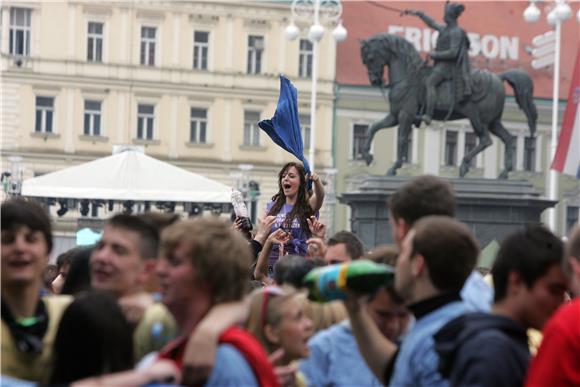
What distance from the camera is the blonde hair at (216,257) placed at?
4898mm

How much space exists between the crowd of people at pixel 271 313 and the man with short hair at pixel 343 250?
1.74 metres

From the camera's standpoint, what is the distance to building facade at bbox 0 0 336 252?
64.7 metres

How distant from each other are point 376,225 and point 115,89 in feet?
122

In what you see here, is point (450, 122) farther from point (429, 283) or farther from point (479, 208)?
point (429, 283)

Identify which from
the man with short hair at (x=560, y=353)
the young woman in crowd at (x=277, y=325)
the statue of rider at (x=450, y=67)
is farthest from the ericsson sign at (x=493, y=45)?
the man with short hair at (x=560, y=353)

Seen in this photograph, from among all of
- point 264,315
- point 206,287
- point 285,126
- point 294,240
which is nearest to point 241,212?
point 294,240

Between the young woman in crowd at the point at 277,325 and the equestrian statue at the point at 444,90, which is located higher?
the equestrian statue at the point at 444,90

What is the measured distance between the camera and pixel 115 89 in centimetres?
6612

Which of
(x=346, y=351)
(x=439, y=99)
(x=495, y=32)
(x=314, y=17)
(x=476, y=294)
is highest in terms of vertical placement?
(x=495, y=32)

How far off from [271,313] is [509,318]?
2.92ft

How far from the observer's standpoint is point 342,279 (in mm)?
5219

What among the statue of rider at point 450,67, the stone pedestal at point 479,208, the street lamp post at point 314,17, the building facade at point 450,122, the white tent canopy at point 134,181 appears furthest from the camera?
the building facade at point 450,122

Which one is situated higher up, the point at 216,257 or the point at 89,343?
the point at 216,257

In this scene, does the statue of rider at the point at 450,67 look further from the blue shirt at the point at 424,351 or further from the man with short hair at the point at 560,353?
the man with short hair at the point at 560,353
